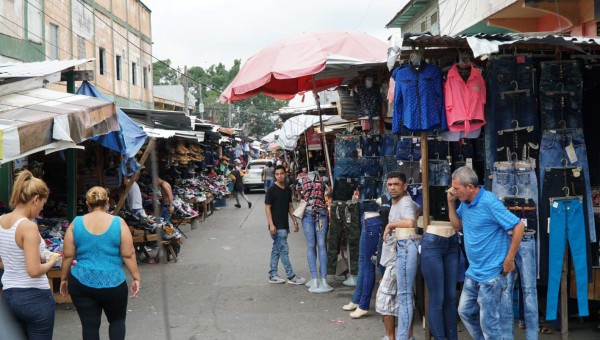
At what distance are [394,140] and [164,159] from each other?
1053 cm

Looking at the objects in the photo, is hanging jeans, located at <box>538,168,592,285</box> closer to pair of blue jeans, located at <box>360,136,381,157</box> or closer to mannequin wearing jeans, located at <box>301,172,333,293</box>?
pair of blue jeans, located at <box>360,136,381,157</box>

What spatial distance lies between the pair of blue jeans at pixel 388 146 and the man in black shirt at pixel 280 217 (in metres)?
1.66

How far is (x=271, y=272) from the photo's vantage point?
978 centimetres

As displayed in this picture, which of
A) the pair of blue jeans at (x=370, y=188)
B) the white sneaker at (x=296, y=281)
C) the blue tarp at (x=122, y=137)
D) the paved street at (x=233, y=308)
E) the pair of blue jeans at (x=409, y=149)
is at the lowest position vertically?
the paved street at (x=233, y=308)

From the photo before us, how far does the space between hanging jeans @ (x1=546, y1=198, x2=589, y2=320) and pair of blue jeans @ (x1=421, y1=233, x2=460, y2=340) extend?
99cm

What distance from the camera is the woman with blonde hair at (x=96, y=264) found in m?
5.16

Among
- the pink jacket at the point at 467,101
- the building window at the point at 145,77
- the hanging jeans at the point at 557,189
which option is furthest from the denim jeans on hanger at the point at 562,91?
the building window at the point at 145,77

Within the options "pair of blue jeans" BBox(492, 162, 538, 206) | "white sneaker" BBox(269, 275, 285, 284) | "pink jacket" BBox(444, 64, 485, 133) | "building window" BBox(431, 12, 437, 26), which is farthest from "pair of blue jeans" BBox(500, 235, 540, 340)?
"building window" BBox(431, 12, 437, 26)

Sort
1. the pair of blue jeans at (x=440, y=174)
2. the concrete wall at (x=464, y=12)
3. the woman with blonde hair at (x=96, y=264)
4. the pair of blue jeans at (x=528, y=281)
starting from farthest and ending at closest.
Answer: the concrete wall at (x=464, y=12) < the pair of blue jeans at (x=440, y=174) < the pair of blue jeans at (x=528, y=281) < the woman with blonde hair at (x=96, y=264)

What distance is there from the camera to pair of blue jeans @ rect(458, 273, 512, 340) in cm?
535

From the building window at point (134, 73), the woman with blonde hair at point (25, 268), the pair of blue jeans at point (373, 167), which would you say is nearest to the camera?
the woman with blonde hair at point (25, 268)

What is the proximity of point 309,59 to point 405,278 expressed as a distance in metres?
3.17

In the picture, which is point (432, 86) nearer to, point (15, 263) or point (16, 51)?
point (15, 263)

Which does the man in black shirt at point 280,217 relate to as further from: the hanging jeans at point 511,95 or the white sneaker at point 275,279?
the hanging jeans at point 511,95
